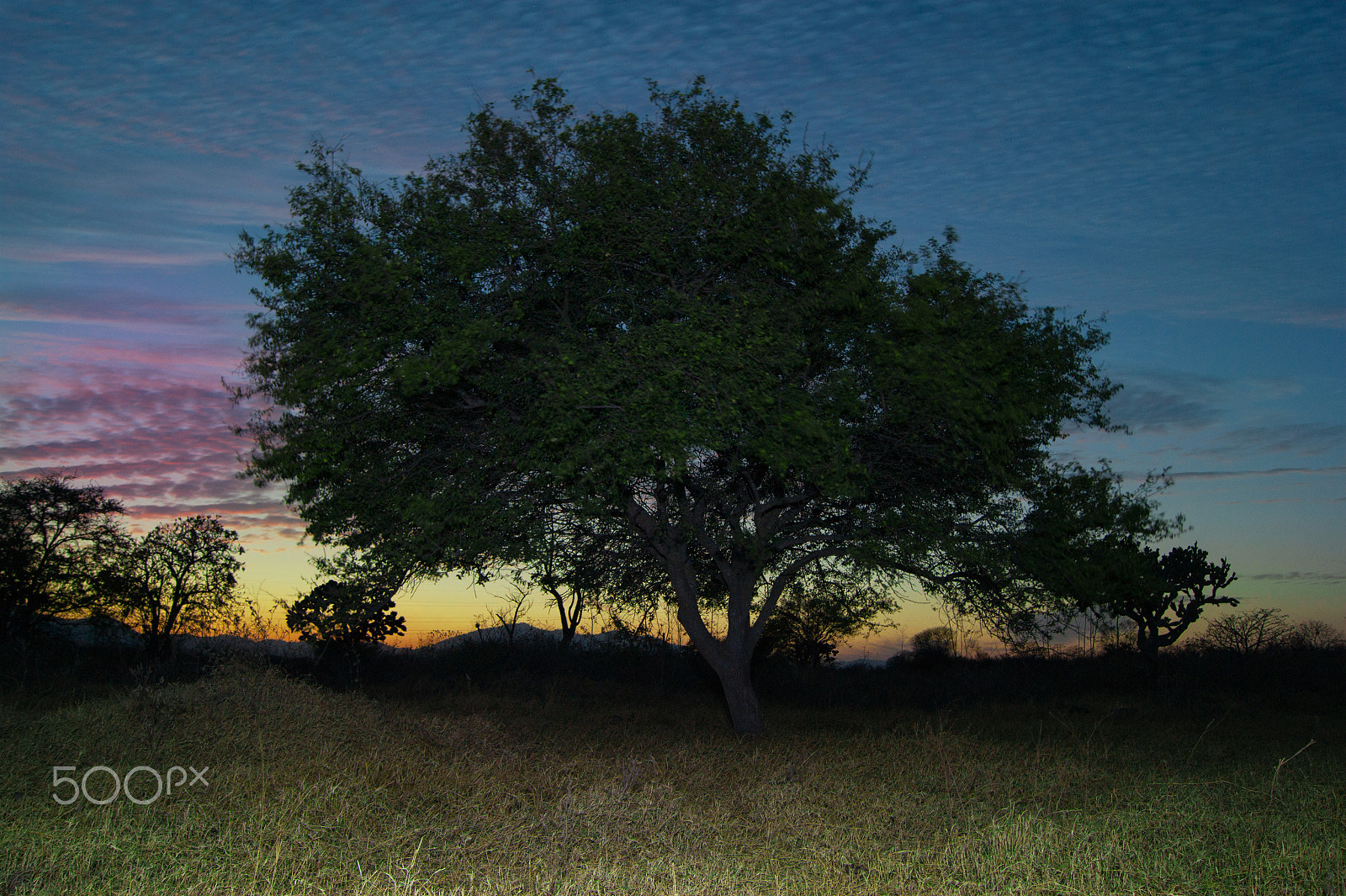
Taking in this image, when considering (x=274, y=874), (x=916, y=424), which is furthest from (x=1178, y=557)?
(x=274, y=874)

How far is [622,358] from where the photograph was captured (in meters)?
11.9

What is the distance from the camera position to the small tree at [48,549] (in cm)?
2727

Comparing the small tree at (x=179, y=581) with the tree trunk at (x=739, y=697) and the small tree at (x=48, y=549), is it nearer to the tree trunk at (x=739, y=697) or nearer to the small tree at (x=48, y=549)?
the small tree at (x=48, y=549)

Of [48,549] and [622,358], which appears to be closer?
[622,358]

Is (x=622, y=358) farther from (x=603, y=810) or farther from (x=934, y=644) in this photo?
(x=934, y=644)

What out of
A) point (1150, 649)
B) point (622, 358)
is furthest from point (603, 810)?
point (1150, 649)

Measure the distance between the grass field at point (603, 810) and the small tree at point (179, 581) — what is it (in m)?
13.7

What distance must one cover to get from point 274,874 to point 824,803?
526 centimetres

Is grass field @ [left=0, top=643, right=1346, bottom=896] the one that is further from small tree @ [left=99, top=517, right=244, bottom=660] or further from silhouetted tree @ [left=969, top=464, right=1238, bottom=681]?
small tree @ [left=99, top=517, right=244, bottom=660]

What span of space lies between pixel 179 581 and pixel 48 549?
4.57m

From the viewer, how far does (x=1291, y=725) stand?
63.4 ft

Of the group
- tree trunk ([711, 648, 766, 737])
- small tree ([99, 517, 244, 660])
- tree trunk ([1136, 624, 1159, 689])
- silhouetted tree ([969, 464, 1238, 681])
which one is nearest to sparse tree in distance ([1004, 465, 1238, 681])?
silhouetted tree ([969, 464, 1238, 681])

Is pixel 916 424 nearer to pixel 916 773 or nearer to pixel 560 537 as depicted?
pixel 916 773

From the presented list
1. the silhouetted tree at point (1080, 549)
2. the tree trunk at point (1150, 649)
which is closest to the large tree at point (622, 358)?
the silhouetted tree at point (1080, 549)
